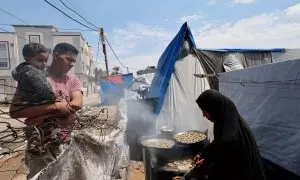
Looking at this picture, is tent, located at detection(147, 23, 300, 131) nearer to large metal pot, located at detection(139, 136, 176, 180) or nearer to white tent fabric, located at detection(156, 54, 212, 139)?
white tent fabric, located at detection(156, 54, 212, 139)

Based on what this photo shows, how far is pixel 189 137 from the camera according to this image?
5.58 meters

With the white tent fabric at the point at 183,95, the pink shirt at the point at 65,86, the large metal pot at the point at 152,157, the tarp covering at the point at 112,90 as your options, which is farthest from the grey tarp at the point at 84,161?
the tarp covering at the point at 112,90

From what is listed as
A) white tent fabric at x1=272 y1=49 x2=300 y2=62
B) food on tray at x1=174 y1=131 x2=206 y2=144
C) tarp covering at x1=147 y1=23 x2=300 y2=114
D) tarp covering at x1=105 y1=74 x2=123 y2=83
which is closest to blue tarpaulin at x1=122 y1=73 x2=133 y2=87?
tarp covering at x1=105 y1=74 x2=123 y2=83

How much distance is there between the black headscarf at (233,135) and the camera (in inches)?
116

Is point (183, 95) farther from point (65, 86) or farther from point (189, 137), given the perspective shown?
point (65, 86)

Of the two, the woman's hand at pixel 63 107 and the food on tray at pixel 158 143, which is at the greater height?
the woman's hand at pixel 63 107

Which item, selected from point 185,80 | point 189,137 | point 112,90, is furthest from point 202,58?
point 112,90

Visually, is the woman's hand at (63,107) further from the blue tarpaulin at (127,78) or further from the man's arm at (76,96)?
the blue tarpaulin at (127,78)

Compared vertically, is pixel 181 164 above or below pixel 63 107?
below

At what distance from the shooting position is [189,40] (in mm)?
7562

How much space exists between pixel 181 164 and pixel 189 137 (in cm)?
95

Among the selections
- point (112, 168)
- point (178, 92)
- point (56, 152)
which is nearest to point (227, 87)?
point (178, 92)

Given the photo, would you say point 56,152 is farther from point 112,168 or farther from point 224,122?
point 224,122

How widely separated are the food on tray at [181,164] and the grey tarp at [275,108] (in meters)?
1.30
